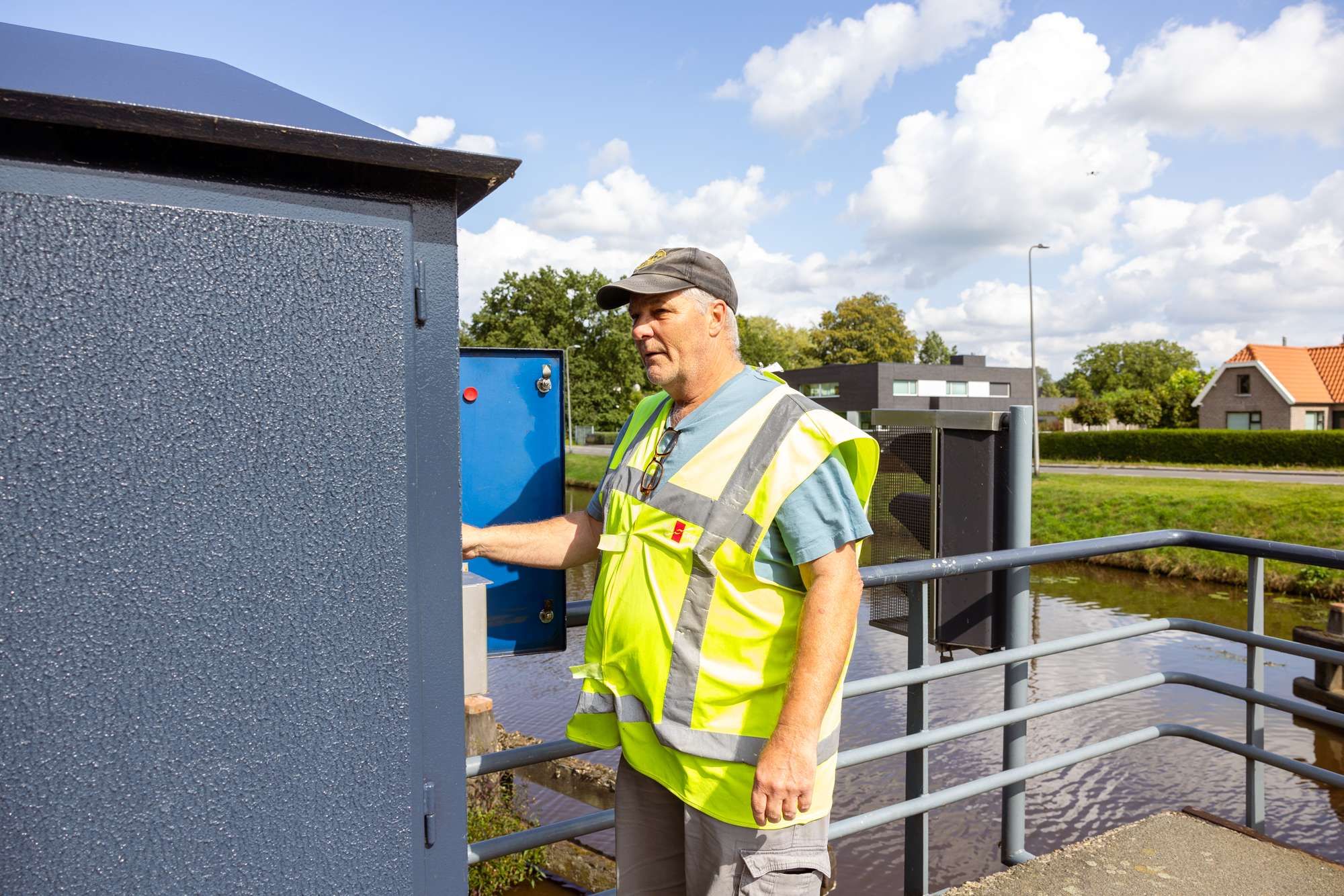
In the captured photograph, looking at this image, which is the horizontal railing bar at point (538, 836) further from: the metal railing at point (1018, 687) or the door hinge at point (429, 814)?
the door hinge at point (429, 814)

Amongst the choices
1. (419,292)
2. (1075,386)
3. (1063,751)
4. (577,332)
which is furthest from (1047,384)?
(419,292)

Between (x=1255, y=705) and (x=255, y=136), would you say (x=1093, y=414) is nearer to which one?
(x=1255, y=705)

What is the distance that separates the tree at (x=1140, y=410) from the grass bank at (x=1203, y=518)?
2821cm

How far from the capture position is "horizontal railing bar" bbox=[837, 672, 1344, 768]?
8.41 ft

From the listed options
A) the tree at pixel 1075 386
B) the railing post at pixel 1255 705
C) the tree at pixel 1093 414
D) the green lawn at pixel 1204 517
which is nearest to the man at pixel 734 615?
the railing post at pixel 1255 705

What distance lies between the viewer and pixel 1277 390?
42.6 m

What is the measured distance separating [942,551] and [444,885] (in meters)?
2.11

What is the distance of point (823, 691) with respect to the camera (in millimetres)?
1707

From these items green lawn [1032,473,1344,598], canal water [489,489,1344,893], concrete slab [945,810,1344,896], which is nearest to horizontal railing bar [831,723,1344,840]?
concrete slab [945,810,1344,896]

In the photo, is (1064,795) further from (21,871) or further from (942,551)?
(21,871)

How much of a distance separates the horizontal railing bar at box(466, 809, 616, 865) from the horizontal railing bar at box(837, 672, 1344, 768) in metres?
0.58

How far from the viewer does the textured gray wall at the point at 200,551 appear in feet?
3.99

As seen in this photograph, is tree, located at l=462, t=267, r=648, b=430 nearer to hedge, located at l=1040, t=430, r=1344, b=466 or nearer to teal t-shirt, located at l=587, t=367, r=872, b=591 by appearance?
hedge, located at l=1040, t=430, r=1344, b=466

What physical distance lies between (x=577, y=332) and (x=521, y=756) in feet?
164
